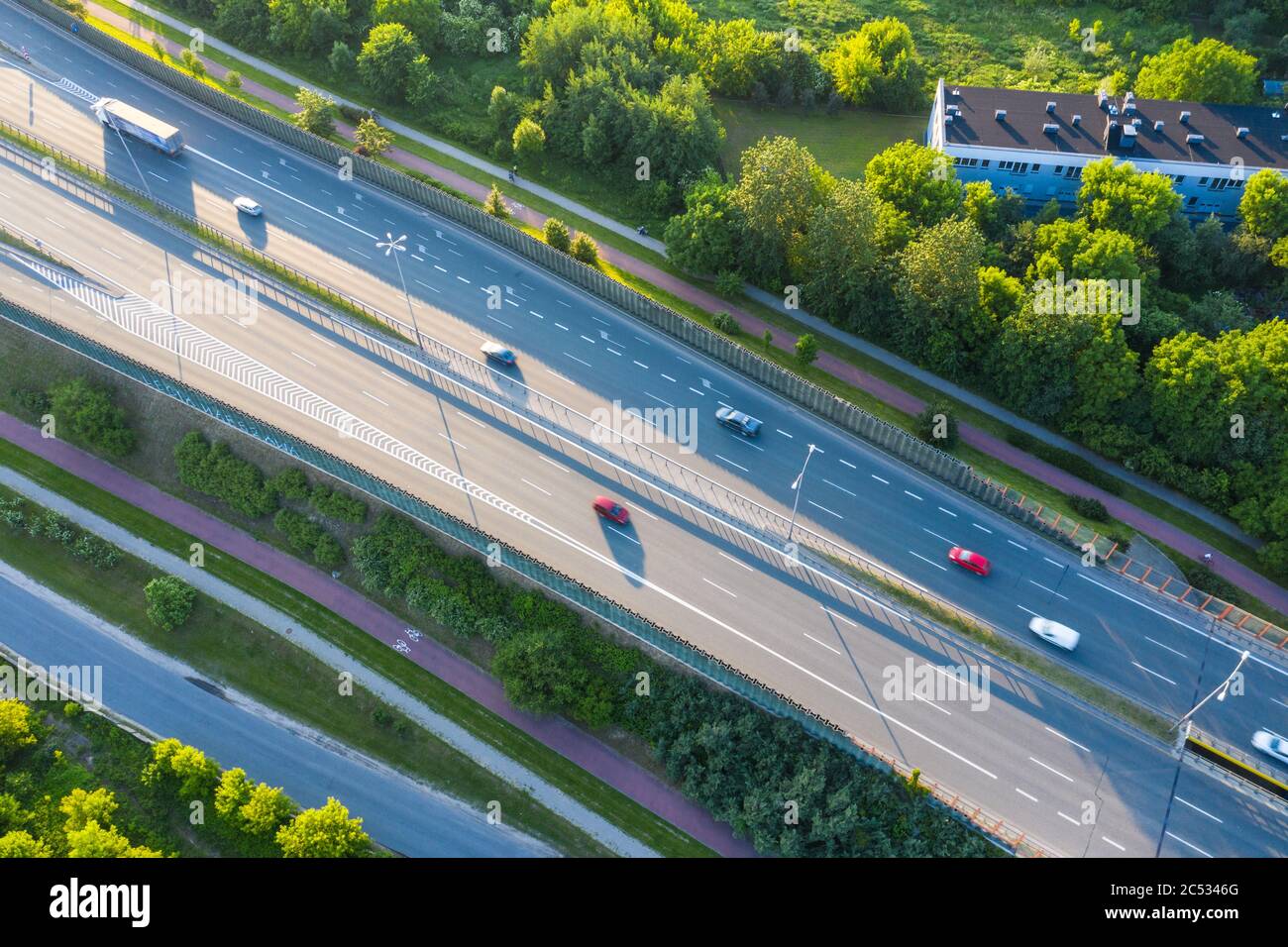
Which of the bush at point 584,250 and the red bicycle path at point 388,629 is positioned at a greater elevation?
the bush at point 584,250

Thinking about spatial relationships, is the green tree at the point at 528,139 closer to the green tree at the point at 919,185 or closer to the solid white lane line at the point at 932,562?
the green tree at the point at 919,185

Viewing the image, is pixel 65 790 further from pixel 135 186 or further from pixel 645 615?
pixel 135 186

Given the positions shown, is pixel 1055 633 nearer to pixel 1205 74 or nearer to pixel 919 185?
pixel 919 185

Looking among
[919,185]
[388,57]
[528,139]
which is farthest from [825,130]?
[388,57]

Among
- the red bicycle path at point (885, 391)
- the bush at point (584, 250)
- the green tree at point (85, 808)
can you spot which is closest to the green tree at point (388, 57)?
the red bicycle path at point (885, 391)

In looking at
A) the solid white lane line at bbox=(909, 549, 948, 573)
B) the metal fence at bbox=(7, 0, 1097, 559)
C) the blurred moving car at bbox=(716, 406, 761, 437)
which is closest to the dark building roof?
the metal fence at bbox=(7, 0, 1097, 559)
